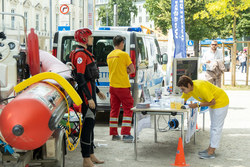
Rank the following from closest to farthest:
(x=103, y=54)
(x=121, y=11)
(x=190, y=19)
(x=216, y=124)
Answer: (x=216, y=124)
(x=103, y=54)
(x=190, y=19)
(x=121, y=11)

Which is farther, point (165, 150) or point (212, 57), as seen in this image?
point (212, 57)

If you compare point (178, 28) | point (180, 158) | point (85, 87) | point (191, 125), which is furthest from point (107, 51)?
point (178, 28)

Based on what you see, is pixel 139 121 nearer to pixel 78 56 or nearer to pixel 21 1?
pixel 78 56

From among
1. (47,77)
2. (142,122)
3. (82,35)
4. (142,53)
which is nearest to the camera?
(47,77)

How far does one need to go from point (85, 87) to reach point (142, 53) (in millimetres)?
4845

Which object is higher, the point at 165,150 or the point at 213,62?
the point at 213,62

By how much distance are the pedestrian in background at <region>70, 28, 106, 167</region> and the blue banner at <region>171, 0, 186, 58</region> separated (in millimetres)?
8037

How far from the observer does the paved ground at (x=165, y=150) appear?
7.64m

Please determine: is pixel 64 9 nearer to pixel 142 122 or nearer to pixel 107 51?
pixel 107 51

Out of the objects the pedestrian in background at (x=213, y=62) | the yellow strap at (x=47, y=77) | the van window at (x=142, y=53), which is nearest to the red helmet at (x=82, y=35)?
the yellow strap at (x=47, y=77)

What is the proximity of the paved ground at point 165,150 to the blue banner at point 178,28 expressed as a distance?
4.16m

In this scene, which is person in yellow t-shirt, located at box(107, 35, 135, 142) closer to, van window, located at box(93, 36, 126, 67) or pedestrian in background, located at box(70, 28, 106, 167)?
van window, located at box(93, 36, 126, 67)

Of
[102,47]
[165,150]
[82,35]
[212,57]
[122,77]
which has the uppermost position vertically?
[82,35]

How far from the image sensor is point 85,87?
277 inches
